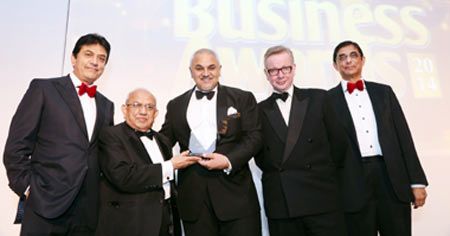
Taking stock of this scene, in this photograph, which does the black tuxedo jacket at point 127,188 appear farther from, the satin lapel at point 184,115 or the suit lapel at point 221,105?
the suit lapel at point 221,105

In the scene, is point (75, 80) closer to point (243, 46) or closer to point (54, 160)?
point (54, 160)

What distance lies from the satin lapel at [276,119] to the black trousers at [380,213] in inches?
26.5

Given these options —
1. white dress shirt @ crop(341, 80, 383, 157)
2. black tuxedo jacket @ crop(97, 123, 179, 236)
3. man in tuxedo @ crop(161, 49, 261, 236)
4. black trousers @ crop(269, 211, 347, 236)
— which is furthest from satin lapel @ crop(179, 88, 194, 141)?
white dress shirt @ crop(341, 80, 383, 157)

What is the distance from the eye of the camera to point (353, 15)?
368cm

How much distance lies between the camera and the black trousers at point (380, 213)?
232 cm

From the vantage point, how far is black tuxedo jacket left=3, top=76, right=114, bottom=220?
1.88 metres

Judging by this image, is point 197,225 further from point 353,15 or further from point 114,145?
point 353,15

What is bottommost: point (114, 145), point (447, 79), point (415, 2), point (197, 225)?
point (197, 225)

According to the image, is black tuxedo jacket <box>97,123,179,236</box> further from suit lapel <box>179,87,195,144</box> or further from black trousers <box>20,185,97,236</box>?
suit lapel <box>179,87,195,144</box>

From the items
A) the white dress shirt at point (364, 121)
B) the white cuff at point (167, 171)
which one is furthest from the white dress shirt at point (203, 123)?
the white dress shirt at point (364, 121)

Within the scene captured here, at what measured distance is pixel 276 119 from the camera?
2.32 metres

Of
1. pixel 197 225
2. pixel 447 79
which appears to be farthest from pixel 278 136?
pixel 447 79

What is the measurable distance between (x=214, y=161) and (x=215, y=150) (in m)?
0.15

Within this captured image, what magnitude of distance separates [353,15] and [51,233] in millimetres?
3399
